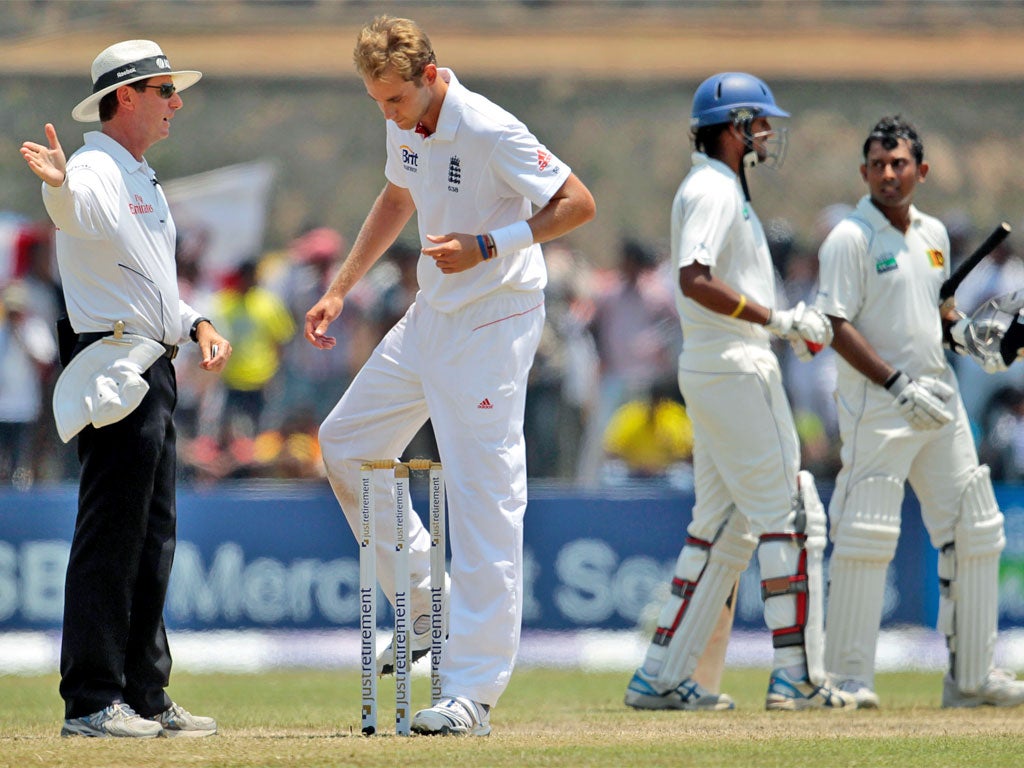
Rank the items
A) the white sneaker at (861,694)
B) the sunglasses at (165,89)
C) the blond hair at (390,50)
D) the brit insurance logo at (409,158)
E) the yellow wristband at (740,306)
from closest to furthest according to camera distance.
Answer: the blond hair at (390,50), the brit insurance logo at (409,158), the sunglasses at (165,89), the yellow wristband at (740,306), the white sneaker at (861,694)

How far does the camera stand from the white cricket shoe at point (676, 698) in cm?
823

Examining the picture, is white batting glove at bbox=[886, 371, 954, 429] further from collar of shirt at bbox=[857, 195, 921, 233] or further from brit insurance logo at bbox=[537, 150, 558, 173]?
brit insurance logo at bbox=[537, 150, 558, 173]

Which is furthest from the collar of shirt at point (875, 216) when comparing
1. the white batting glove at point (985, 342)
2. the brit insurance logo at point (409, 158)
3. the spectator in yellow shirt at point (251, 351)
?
the spectator in yellow shirt at point (251, 351)

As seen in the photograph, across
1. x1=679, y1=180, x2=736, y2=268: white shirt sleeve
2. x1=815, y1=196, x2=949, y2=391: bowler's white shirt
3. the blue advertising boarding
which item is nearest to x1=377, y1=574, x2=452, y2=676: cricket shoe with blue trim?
x1=679, y1=180, x2=736, y2=268: white shirt sleeve

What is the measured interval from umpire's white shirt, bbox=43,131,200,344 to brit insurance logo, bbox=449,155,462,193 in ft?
3.75

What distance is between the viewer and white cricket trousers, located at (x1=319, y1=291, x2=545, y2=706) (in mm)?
6223

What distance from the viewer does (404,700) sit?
6113 millimetres

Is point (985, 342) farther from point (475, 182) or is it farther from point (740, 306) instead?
point (475, 182)

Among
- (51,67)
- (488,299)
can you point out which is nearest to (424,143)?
(488,299)

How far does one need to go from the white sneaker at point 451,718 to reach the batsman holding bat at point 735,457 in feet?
7.24

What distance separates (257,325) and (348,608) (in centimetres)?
361

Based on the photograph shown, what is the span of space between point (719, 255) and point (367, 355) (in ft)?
21.3

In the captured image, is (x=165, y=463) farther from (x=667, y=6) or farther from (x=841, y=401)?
(x=667, y=6)

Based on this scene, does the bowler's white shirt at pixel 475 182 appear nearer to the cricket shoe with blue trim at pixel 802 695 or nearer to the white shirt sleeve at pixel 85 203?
the white shirt sleeve at pixel 85 203
